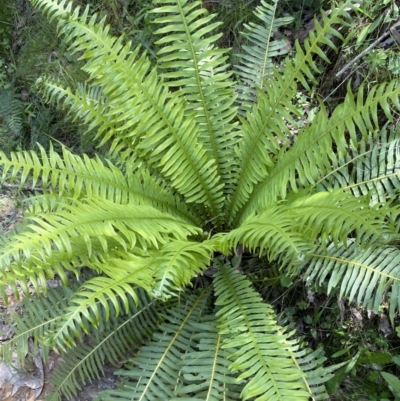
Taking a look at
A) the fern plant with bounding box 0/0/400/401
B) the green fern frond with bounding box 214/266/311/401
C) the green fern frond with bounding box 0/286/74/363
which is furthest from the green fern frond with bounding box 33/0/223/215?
the green fern frond with bounding box 0/286/74/363

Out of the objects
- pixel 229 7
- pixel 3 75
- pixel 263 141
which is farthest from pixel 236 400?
pixel 3 75

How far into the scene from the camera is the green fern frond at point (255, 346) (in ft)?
5.48

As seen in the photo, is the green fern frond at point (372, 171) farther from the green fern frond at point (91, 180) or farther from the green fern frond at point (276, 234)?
the green fern frond at point (91, 180)

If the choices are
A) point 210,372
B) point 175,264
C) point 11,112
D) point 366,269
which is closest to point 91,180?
point 175,264

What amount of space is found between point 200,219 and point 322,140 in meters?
0.95

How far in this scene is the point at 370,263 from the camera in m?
1.89

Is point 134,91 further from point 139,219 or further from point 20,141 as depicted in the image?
point 20,141

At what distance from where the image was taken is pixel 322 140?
196cm

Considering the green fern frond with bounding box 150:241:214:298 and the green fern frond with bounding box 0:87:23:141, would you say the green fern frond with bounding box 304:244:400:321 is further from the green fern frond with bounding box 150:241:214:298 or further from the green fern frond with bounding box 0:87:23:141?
the green fern frond with bounding box 0:87:23:141

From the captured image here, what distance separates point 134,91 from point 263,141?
2.26 ft

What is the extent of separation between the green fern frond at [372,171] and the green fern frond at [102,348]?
1.16 meters

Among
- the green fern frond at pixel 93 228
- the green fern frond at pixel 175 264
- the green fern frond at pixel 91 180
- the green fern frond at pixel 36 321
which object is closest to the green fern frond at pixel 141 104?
the green fern frond at pixel 91 180

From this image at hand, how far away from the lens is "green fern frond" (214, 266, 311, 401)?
1.67m

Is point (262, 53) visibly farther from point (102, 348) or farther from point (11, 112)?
point (11, 112)
